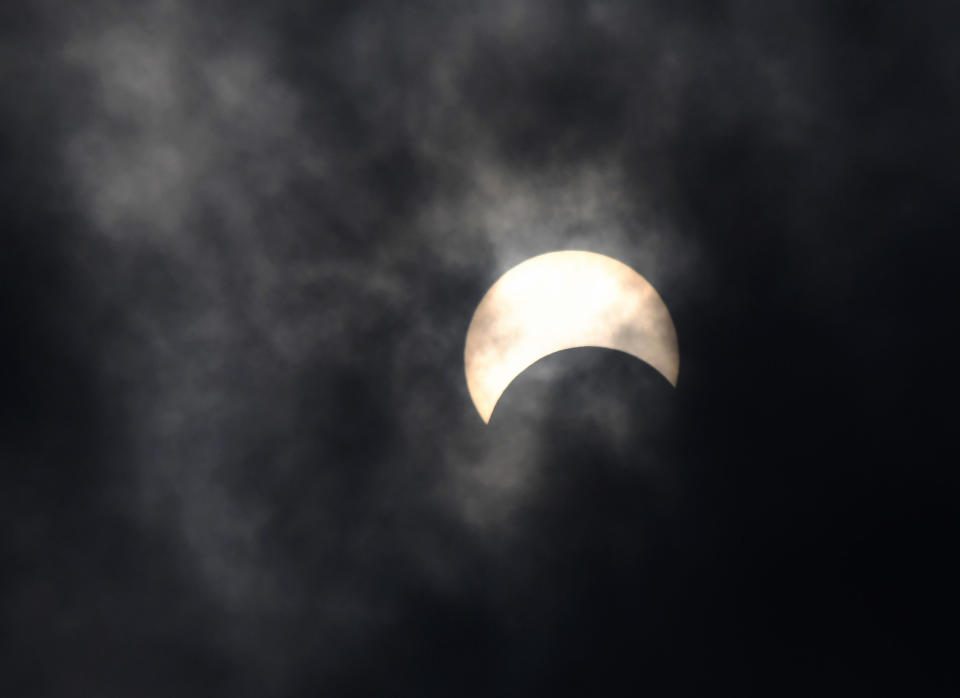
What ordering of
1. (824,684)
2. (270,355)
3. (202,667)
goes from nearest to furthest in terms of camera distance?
1. (824,684)
2. (202,667)
3. (270,355)

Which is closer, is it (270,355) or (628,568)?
(628,568)

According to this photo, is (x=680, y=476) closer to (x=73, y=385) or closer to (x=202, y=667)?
(x=202, y=667)

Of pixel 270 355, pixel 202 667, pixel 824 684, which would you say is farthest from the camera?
pixel 270 355

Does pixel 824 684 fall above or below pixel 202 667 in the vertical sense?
below

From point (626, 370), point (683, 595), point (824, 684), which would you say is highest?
point (626, 370)

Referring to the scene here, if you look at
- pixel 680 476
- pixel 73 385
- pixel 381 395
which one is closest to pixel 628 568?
pixel 680 476

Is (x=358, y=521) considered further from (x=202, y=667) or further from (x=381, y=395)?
(x=202, y=667)

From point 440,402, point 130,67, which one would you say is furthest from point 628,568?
point 130,67
